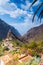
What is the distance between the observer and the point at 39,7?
37.1 ft

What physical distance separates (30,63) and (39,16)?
8.02 ft

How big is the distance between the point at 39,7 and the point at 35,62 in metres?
2.78

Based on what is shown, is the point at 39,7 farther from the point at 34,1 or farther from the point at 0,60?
the point at 0,60

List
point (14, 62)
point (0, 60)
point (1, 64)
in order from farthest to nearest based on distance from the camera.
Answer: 1. point (0, 60)
2. point (1, 64)
3. point (14, 62)

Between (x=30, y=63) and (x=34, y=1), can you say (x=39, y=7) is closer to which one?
(x=34, y=1)

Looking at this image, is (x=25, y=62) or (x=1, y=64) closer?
(x=25, y=62)

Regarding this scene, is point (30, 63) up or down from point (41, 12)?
down

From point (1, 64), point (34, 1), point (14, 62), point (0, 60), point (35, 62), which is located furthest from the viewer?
point (0, 60)

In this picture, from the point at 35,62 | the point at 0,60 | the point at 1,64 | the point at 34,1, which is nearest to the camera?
the point at 34,1

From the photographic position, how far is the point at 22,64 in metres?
12.0

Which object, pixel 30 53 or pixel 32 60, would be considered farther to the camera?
pixel 30 53

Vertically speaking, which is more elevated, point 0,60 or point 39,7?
point 39,7

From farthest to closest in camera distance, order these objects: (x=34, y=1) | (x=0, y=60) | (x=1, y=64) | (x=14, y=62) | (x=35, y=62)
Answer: (x=0, y=60), (x=1, y=64), (x=14, y=62), (x=35, y=62), (x=34, y=1)

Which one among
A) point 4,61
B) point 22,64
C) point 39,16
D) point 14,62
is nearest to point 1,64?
point 4,61
